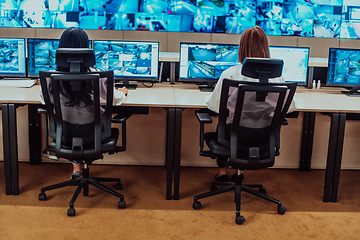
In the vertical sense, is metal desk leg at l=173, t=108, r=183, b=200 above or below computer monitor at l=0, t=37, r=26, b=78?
below

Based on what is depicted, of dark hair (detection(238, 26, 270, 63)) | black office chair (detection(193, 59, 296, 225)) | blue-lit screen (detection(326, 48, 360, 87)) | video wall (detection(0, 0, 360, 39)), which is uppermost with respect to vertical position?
video wall (detection(0, 0, 360, 39))

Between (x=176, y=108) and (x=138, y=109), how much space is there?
Answer: 2.17 ft

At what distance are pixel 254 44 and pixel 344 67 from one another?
4.48ft

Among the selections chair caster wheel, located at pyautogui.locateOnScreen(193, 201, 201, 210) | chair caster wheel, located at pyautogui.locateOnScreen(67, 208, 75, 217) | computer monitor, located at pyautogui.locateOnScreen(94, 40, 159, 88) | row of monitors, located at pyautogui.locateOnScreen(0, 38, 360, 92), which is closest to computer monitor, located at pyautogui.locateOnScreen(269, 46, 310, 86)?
row of monitors, located at pyautogui.locateOnScreen(0, 38, 360, 92)

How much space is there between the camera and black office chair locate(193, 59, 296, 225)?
217cm

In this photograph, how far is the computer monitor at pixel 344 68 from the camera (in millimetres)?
3273

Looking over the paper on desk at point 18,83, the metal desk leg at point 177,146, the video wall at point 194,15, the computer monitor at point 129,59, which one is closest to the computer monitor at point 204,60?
the computer monitor at point 129,59

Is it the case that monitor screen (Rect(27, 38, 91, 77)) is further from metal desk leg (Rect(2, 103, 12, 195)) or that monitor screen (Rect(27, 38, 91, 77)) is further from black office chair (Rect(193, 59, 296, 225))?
black office chair (Rect(193, 59, 296, 225))

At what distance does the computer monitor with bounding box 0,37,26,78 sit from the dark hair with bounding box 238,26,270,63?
6.71ft

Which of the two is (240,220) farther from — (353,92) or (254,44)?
(353,92)

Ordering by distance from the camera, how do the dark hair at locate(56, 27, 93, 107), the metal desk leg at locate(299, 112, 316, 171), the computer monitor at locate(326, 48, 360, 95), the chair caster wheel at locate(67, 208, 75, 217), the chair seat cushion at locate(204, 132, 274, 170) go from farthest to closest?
the metal desk leg at locate(299, 112, 316, 171) → the computer monitor at locate(326, 48, 360, 95) → the chair caster wheel at locate(67, 208, 75, 217) → the chair seat cushion at locate(204, 132, 274, 170) → the dark hair at locate(56, 27, 93, 107)

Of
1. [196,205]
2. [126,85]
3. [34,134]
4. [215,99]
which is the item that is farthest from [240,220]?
[34,134]

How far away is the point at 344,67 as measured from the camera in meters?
3.29

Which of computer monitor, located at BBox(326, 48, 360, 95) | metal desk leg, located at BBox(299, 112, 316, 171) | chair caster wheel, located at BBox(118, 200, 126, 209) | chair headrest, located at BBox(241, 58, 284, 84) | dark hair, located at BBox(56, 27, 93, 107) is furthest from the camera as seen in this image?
metal desk leg, located at BBox(299, 112, 316, 171)
